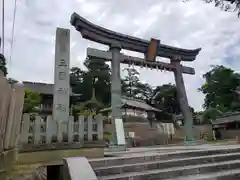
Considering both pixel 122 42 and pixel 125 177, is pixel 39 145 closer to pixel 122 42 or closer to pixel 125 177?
pixel 125 177

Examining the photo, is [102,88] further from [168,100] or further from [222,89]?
[222,89]

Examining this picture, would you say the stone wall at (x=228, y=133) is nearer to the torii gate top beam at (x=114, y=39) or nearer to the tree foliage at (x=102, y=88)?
the tree foliage at (x=102, y=88)

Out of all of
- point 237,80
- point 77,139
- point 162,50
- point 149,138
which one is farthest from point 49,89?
point 237,80

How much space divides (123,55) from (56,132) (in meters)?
6.61

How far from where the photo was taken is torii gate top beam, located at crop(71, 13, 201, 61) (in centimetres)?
1029

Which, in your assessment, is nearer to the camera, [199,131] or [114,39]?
[114,39]

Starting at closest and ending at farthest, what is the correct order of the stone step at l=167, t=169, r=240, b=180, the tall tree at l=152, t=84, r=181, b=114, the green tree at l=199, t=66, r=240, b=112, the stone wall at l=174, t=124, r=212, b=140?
the stone step at l=167, t=169, r=240, b=180 < the stone wall at l=174, t=124, r=212, b=140 < the green tree at l=199, t=66, r=240, b=112 < the tall tree at l=152, t=84, r=181, b=114

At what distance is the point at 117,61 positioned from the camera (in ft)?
35.6

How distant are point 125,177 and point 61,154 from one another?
72.2 inches

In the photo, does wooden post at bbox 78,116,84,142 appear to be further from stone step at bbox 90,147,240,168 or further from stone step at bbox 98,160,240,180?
stone step at bbox 98,160,240,180

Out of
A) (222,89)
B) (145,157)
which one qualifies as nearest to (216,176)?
(145,157)

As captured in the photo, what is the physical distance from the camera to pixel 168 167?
16.7ft

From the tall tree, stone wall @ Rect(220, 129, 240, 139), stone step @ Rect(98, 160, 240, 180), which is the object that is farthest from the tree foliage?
stone step @ Rect(98, 160, 240, 180)

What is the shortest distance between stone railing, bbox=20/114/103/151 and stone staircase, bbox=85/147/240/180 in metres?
0.91
